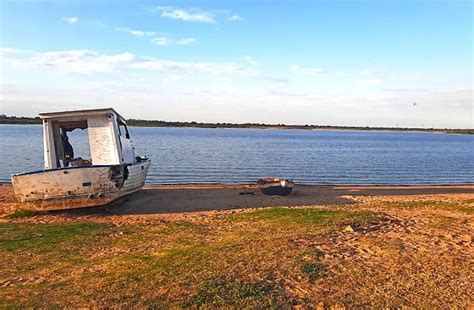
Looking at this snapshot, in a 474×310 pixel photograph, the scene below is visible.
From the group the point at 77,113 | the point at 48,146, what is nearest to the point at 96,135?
the point at 77,113

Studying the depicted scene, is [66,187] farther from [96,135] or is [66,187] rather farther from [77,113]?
[77,113]

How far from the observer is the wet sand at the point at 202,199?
55.4 ft

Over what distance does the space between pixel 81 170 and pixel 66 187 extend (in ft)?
2.61

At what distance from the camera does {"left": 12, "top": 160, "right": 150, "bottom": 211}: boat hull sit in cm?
1480

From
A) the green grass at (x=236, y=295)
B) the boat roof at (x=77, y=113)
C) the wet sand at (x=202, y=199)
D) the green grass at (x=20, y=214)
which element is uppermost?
the boat roof at (x=77, y=113)

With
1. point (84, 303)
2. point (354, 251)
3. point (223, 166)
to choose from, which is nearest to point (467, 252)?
point (354, 251)

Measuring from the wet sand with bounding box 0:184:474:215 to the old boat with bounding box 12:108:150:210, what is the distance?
67cm

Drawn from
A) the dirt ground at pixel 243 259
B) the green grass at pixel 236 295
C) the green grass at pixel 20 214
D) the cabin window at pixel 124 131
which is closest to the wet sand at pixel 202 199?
the green grass at pixel 20 214

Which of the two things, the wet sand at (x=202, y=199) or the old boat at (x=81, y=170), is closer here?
the old boat at (x=81, y=170)

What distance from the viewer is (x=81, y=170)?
14.9m

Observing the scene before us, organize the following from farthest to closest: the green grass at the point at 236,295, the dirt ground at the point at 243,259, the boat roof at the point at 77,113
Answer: the boat roof at the point at 77,113 < the dirt ground at the point at 243,259 < the green grass at the point at 236,295

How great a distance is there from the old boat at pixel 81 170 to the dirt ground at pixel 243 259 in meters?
0.70

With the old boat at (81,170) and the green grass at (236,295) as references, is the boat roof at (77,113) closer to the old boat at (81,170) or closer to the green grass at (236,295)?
the old boat at (81,170)

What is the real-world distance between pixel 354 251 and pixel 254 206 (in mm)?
8254
